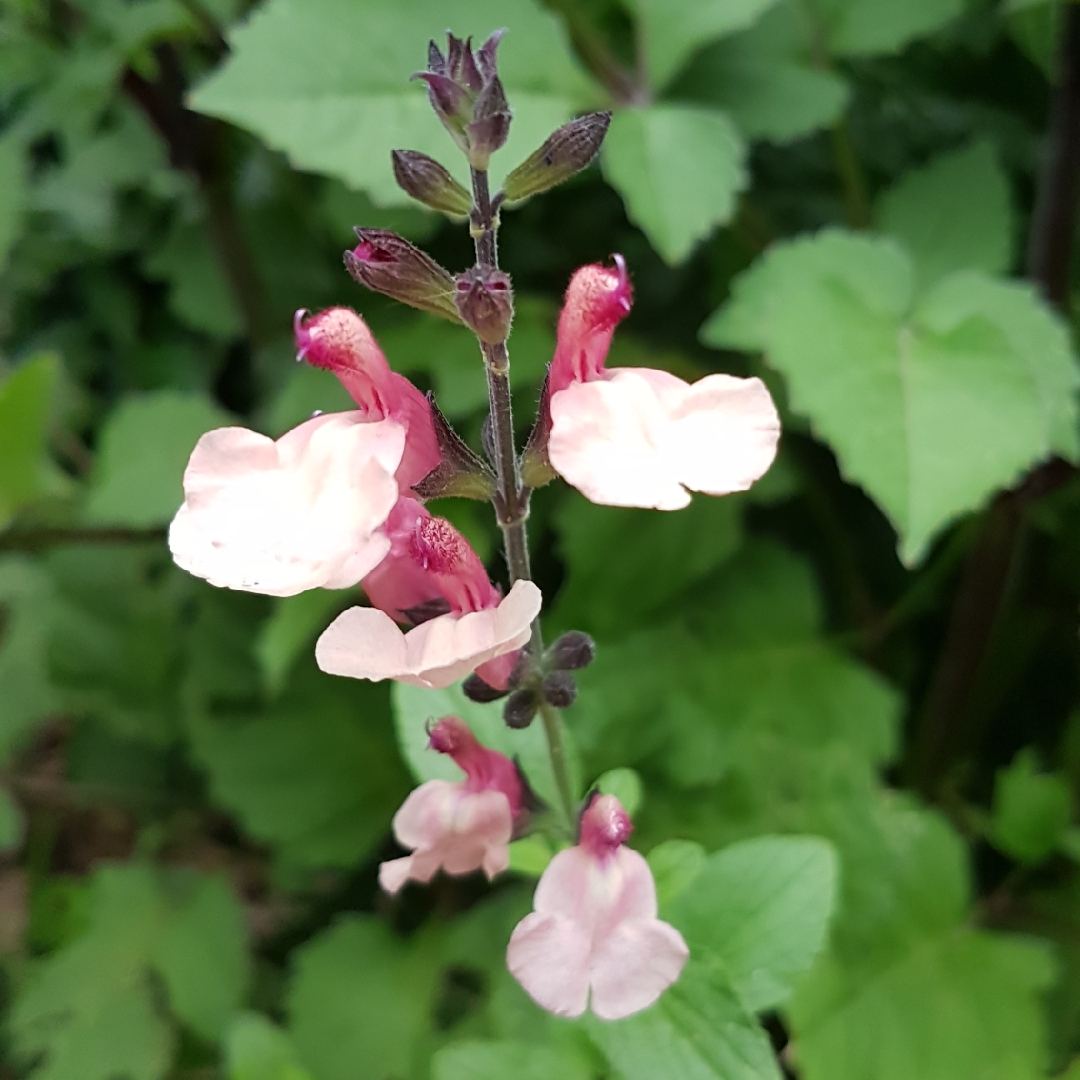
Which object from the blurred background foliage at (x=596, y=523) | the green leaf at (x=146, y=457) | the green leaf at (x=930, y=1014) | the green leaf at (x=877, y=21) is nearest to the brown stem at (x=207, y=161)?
the blurred background foliage at (x=596, y=523)

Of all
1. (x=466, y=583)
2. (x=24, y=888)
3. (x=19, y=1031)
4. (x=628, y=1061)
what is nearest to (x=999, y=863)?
(x=628, y=1061)

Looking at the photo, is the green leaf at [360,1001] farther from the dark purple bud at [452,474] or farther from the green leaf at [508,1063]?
the dark purple bud at [452,474]

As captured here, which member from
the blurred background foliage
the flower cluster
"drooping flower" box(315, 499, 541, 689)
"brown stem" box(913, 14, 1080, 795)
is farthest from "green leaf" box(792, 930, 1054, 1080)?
"drooping flower" box(315, 499, 541, 689)

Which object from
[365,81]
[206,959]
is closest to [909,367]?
[365,81]

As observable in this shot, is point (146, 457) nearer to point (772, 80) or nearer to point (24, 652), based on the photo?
point (24, 652)

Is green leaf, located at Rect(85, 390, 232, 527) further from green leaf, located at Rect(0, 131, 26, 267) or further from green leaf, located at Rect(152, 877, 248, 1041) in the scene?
green leaf, located at Rect(152, 877, 248, 1041)
